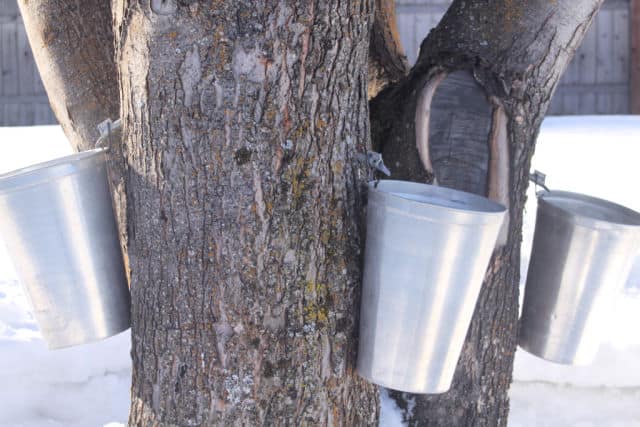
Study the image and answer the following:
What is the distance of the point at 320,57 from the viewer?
1351 millimetres

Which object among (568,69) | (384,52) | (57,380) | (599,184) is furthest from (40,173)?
(568,69)

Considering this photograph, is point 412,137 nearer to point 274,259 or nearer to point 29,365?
point 274,259

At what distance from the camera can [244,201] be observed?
1.32 metres

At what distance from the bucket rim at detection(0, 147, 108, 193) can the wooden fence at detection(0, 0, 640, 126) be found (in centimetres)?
749

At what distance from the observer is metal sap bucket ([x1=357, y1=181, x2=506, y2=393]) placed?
1289 millimetres

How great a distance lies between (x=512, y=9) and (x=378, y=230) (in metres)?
0.81

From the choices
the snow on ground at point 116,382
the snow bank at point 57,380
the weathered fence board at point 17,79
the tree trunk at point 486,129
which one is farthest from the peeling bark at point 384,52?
the weathered fence board at point 17,79

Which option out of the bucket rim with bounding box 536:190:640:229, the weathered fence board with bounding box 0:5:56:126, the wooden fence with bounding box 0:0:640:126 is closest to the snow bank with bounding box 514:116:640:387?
the bucket rim with bounding box 536:190:640:229

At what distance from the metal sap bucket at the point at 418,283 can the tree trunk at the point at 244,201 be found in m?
0.07

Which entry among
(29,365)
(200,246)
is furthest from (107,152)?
(29,365)

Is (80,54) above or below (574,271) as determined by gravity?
above

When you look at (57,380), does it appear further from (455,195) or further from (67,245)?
(455,195)

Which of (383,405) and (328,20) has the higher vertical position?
(328,20)

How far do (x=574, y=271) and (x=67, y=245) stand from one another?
43.4 inches
